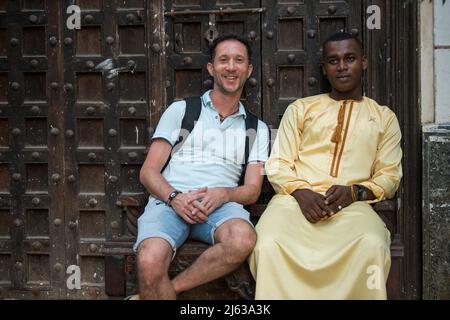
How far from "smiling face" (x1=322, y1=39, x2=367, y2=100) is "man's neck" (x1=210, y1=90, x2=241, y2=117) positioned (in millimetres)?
544

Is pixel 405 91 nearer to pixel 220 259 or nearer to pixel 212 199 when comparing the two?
pixel 212 199

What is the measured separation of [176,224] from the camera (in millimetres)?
3092

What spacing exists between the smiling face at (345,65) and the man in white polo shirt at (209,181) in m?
0.46

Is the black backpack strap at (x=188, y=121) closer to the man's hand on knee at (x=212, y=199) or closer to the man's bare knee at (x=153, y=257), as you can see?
the man's hand on knee at (x=212, y=199)

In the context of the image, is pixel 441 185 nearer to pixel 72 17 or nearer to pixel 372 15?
pixel 372 15

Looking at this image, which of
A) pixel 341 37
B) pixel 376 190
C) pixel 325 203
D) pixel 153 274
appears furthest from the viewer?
pixel 341 37

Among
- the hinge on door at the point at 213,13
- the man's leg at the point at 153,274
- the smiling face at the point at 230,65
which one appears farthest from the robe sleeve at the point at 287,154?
the man's leg at the point at 153,274

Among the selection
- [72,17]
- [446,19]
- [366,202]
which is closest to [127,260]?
[366,202]

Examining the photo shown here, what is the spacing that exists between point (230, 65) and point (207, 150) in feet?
1.61

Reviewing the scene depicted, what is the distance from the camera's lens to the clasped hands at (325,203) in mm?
3012

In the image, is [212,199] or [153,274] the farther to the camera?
[212,199]

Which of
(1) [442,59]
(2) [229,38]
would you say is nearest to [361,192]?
(1) [442,59]

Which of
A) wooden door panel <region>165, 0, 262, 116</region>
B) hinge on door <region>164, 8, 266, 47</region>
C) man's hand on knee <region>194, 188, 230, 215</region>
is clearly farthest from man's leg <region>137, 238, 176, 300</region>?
hinge on door <region>164, 8, 266, 47</region>

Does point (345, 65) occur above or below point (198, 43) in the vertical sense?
below
